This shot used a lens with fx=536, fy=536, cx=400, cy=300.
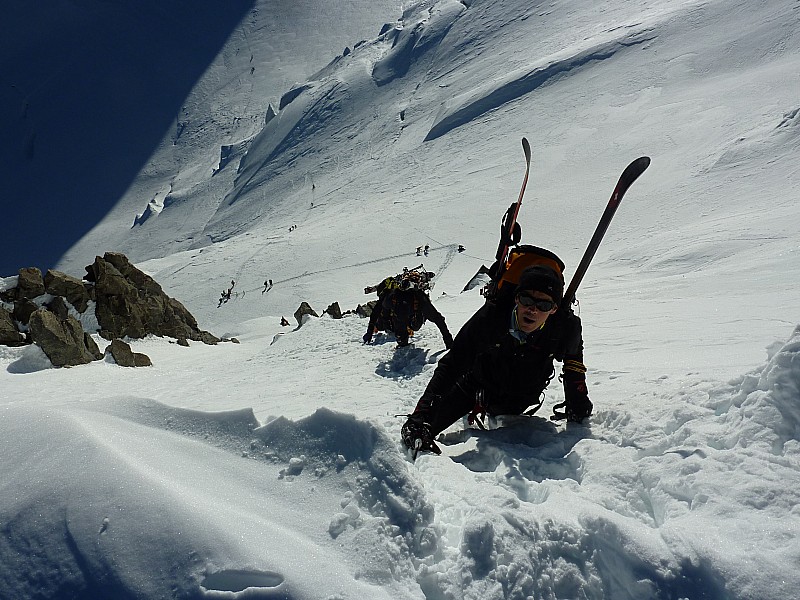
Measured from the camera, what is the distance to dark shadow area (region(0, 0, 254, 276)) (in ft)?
374

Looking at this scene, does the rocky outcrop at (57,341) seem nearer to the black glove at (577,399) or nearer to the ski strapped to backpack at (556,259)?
the ski strapped to backpack at (556,259)

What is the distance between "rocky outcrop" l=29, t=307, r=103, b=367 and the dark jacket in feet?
25.9

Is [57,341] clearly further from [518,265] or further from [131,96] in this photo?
[131,96]

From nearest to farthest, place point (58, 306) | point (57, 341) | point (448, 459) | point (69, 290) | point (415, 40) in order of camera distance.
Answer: point (448, 459), point (57, 341), point (58, 306), point (69, 290), point (415, 40)

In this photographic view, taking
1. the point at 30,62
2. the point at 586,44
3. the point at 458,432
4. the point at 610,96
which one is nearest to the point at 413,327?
the point at 458,432

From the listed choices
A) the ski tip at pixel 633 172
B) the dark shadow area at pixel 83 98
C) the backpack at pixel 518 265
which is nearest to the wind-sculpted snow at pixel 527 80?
the ski tip at pixel 633 172

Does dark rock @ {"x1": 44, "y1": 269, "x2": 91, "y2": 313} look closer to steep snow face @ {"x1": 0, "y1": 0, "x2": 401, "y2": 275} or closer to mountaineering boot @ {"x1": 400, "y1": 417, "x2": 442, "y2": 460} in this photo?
mountaineering boot @ {"x1": 400, "y1": 417, "x2": 442, "y2": 460}

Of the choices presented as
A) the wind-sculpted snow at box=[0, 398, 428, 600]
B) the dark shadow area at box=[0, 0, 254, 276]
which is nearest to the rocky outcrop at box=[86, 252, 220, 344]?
the wind-sculpted snow at box=[0, 398, 428, 600]

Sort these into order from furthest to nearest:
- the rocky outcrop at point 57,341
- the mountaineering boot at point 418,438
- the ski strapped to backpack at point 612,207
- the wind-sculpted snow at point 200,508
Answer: the rocky outcrop at point 57,341 → the ski strapped to backpack at point 612,207 → the mountaineering boot at point 418,438 → the wind-sculpted snow at point 200,508

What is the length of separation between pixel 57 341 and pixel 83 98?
160 metres

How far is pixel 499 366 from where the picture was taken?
3.74 meters

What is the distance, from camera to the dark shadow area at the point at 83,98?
11412cm

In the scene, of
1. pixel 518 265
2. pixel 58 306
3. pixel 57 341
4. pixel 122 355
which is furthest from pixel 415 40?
pixel 518 265

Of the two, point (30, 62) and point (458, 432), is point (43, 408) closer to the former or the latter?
point (458, 432)
